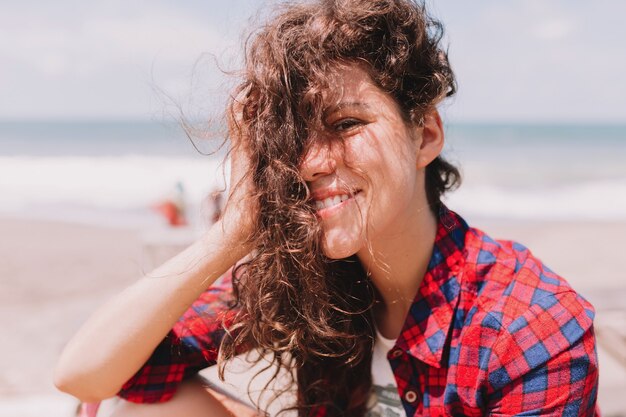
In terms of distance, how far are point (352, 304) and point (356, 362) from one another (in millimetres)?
179

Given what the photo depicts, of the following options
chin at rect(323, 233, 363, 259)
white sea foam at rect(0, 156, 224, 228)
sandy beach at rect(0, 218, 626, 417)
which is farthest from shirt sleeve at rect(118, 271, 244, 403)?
white sea foam at rect(0, 156, 224, 228)

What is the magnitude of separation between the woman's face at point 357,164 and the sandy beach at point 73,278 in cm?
75

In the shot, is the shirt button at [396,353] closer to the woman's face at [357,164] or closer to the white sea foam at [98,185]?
the woman's face at [357,164]

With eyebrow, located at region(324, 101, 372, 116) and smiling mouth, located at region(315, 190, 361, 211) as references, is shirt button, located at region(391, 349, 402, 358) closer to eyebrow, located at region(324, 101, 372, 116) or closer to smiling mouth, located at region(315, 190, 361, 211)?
smiling mouth, located at region(315, 190, 361, 211)

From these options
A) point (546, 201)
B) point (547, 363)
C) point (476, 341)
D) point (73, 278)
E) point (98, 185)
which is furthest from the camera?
point (98, 185)

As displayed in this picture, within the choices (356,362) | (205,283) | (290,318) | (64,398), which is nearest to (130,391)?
(205,283)

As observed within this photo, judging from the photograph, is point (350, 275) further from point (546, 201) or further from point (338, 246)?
point (546, 201)

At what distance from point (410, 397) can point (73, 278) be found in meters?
7.08

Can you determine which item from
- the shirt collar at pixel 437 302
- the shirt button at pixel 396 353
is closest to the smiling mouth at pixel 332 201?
the shirt collar at pixel 437 302

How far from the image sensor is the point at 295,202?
164cm

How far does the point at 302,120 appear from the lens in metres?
1.61

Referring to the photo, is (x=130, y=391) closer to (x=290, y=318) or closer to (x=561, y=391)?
(x=290, y=318)

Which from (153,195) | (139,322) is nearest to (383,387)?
(139,322)

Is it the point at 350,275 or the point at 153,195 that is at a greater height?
the point at 153,195
